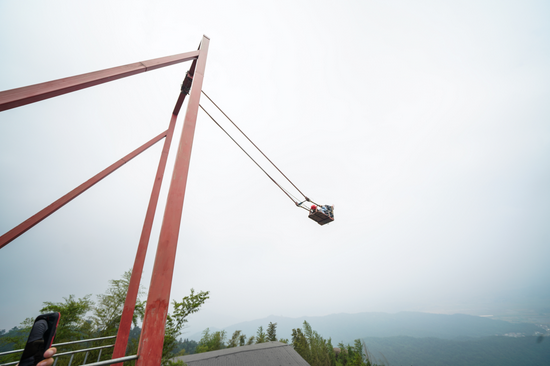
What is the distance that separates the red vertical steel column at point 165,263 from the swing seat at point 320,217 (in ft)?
19.6

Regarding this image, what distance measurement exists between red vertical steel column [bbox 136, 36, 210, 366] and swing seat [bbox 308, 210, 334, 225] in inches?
235

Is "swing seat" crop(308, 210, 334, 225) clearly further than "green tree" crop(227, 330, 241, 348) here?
No

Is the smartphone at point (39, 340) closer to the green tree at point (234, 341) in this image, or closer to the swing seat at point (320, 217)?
the swing seat at point (320, 217)

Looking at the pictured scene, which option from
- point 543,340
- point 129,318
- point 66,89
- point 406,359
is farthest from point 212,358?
point 543,340

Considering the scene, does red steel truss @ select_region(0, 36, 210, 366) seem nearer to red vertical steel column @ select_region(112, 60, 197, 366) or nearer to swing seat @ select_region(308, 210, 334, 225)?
red vertical steel column @ select_region(112, 60, 197, 366)

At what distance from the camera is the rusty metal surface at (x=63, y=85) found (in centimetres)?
246

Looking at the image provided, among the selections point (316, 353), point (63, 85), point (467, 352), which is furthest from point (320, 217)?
point (467, 352)

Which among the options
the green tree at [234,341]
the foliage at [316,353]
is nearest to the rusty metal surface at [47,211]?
the foliage at [316,353]

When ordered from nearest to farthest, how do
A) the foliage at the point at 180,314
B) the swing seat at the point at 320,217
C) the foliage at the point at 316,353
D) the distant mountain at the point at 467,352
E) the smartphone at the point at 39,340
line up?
1. the smartphone at the point at 39,340
2. the swing seat at the point at 320,217
3. the foliage at the point at 180,314
4. the foliage at the point at 316,353
5. the distant mountain at the point at 467,352

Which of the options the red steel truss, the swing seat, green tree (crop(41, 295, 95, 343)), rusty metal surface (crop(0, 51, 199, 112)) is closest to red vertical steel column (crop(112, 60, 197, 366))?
the red steel truss

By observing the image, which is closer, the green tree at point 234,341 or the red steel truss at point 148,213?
the red steel truss at point 148,213

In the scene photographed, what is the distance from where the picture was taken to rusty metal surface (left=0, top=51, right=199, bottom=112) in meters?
2.46

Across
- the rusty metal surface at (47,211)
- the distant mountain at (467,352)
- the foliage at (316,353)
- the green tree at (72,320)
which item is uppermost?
the rusty metal surface at (47,211)

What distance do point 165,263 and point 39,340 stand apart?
127 centimetres
